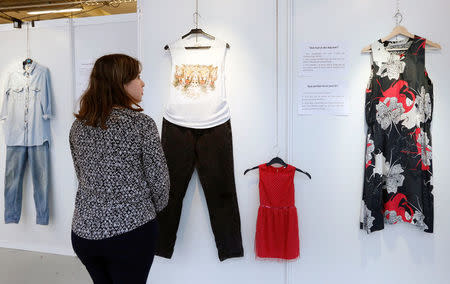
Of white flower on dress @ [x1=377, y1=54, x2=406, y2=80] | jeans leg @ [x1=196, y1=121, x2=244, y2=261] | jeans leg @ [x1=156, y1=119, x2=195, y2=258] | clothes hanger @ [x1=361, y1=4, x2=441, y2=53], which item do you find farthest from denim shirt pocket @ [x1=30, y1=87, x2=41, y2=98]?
white flower on dress @ [x1=377, y1=54, x2=406, y2=80]

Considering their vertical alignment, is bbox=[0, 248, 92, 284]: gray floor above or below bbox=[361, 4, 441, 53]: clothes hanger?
below

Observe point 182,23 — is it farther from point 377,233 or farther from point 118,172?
point 377,233

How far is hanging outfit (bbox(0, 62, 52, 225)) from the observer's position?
2.94 m

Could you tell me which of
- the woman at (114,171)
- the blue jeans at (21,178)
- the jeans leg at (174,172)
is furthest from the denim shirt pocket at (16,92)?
the woman at (114,171)

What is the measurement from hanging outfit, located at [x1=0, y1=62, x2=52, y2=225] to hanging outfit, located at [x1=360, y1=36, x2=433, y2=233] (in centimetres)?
278

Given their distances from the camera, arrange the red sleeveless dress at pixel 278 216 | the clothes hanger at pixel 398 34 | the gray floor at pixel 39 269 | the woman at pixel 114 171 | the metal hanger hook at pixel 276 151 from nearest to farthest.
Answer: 1. the woman at pixel 114 171
2. the clothes hanger at pixel 398 34
3. the red sleeveless dress at pixel 278 216
4. the metal hanger hook at pixel 276 151
5. the gray floor at pixel 39 269

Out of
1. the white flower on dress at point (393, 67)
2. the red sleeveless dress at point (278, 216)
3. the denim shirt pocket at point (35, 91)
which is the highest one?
the white flower on dress at point (393, 67)

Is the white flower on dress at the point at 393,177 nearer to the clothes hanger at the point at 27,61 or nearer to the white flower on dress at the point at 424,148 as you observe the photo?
the white flower on dress at the point at 424,148

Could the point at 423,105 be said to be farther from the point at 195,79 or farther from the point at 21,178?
the point at 21,178

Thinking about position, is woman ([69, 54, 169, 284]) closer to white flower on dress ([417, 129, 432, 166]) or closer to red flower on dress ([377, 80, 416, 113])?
red flower on dress ([377, 80, 416, 113])

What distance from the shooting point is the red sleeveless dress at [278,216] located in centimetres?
203

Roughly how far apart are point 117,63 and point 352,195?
1655 millimetres

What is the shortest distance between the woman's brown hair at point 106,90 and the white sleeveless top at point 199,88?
891 millimetres

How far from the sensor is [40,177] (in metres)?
2.98
